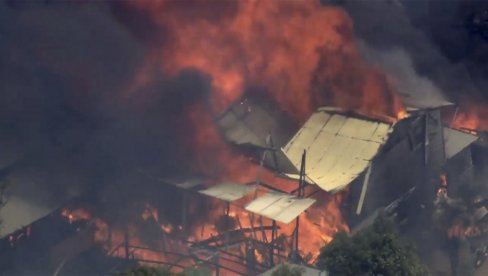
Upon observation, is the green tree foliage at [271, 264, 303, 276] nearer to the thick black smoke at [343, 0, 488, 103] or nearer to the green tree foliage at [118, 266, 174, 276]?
the green tree foliage at [118, 266, 174, 276]

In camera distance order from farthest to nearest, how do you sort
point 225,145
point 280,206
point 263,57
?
1. point 263,57
2. point 225,145
3. point 280,206

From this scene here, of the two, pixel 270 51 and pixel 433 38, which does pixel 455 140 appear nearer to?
pixel 433 38

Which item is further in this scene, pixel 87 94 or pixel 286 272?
pixel 87 94

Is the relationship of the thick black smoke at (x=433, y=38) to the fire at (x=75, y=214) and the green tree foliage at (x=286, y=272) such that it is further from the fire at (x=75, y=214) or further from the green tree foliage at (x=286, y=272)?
the green tree foliage at (x=286, y=272)

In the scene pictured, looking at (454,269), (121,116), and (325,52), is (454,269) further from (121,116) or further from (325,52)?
(121,116)

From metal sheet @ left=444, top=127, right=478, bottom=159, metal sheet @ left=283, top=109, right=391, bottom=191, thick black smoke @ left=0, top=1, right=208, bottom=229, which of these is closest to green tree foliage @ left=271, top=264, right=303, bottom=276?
metal sheet @ left=283, top=109, right=391, bottom=191

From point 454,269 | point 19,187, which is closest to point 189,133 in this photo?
point 19,187

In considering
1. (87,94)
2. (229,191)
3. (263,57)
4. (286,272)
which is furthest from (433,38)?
(286,272)
